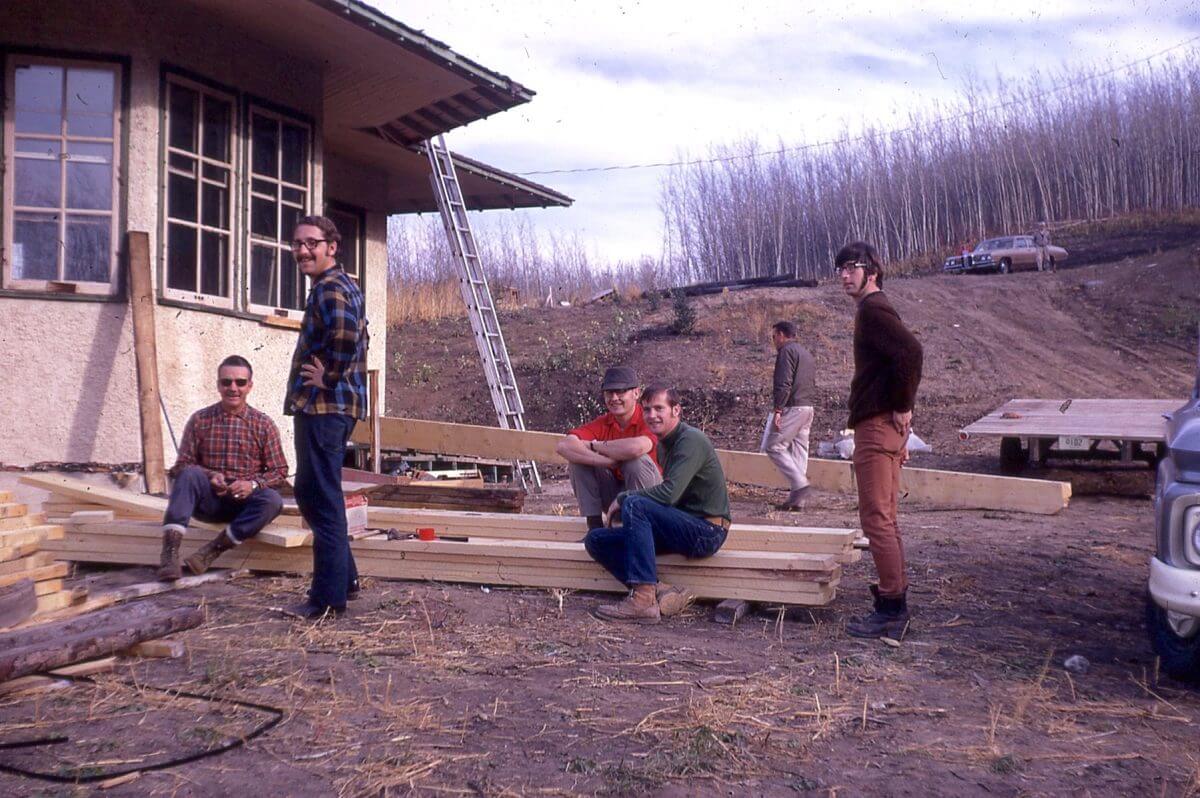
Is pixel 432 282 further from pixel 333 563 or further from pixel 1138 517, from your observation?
pixel 333 563

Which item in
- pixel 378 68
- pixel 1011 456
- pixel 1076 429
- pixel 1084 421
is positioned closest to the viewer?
pixel 378 68

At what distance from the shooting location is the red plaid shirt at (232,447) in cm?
629

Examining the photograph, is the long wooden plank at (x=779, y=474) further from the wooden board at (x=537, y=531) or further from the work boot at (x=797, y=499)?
the wooden board at (x=537, y=531)

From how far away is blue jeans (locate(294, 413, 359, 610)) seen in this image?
5.16m

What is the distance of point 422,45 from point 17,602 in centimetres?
554

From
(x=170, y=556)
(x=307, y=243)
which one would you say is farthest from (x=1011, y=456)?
→ (x=170, y=556)

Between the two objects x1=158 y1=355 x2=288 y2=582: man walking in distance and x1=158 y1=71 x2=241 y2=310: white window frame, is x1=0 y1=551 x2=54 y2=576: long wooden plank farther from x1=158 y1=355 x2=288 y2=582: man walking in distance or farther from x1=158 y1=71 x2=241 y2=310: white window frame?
x1=158 y1=71 x2=241 y2=310: white window frame

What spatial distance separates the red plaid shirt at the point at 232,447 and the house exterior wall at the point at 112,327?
1.82m

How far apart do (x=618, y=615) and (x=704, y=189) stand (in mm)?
30316

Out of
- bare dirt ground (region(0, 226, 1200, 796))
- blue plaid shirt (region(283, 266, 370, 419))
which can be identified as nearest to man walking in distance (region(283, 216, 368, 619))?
blue plaid shirt (region(283, 266, 370, 419))

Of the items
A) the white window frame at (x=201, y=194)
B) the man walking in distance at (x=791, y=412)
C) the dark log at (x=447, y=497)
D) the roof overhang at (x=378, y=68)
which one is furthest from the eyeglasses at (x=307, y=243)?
the man walking in distance at (x=791, y=412)

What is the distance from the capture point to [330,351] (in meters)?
5.23

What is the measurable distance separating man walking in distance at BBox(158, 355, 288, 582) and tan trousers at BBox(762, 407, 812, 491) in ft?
17.3

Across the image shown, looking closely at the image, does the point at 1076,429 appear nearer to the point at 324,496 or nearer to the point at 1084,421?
the point at 1084,421
